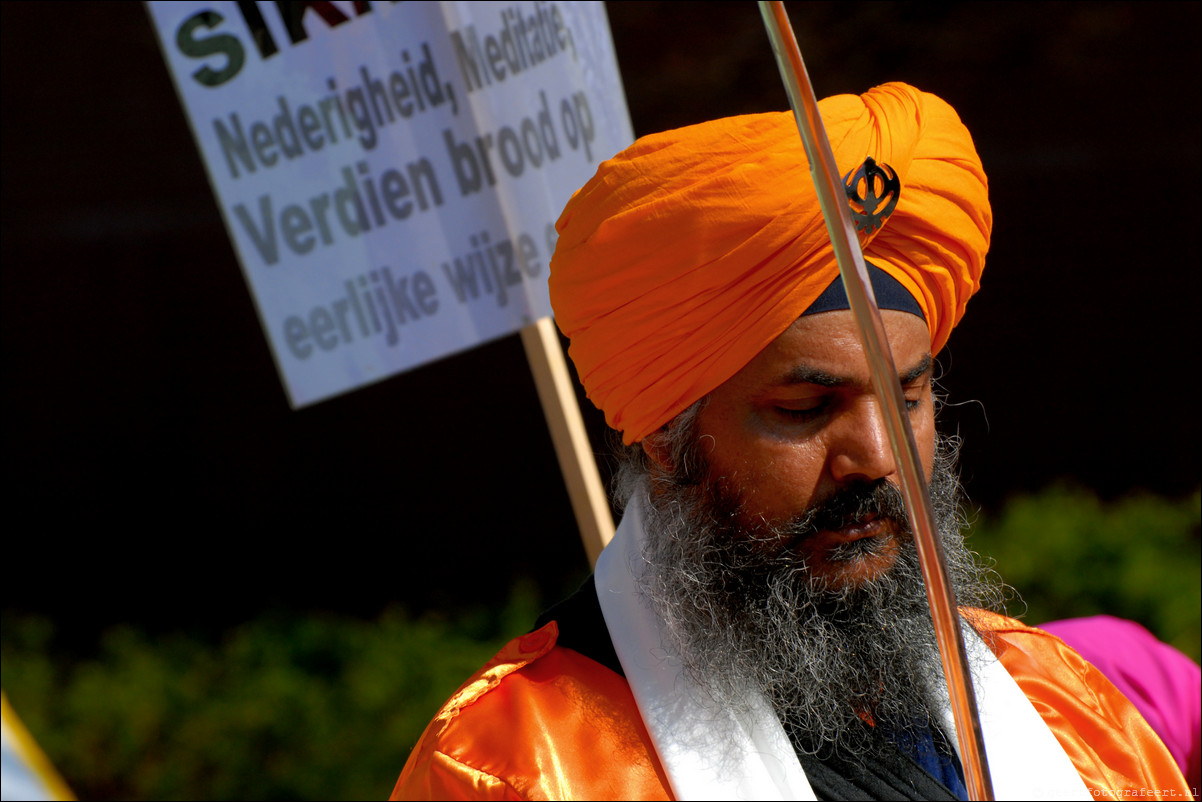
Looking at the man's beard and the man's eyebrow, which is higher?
the man's eyebrow

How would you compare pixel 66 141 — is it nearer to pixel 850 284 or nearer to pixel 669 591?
pixel 669 591

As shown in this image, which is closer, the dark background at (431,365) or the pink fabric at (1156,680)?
the pink fabric at (1156,680)

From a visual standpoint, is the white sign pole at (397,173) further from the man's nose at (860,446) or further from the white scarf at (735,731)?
the man's nose at (860,446)

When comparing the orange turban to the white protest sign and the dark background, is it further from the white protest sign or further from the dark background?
the dark background

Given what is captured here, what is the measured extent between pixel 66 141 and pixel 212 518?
1718 mm

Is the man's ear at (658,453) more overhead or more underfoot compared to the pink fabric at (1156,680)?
more overhead

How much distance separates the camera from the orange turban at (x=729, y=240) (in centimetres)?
169

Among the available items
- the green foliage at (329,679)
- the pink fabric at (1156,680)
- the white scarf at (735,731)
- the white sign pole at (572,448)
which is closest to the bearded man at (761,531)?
the white scarf at (735,731)

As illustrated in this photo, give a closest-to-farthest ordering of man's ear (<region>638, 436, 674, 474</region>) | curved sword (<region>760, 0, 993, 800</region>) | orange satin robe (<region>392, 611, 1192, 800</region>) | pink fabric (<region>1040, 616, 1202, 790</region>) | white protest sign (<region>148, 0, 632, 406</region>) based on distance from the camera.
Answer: curved sword (<region>760, 0, 993, 800</region>)
orange satin robe (<region>392, 611, 1192, 800</region>)
man's ear (<region>638, 436, 674, 474</region>)
white protest sign (<region>148, 0, 632, 406</region>)
pink fabric (<region>1040, 616, 1202, 790</region>)

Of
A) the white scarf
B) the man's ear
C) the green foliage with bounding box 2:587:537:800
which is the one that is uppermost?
the man's ear

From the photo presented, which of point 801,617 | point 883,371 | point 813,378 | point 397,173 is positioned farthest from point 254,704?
point 883,371

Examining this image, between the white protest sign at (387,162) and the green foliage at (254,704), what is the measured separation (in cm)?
201

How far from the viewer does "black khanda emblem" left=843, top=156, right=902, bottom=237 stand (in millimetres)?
1458

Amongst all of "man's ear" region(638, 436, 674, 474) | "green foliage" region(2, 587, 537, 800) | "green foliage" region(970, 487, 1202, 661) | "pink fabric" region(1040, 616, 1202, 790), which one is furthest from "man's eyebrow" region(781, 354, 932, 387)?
"green foliage" region(2, 587, 537, 800)
